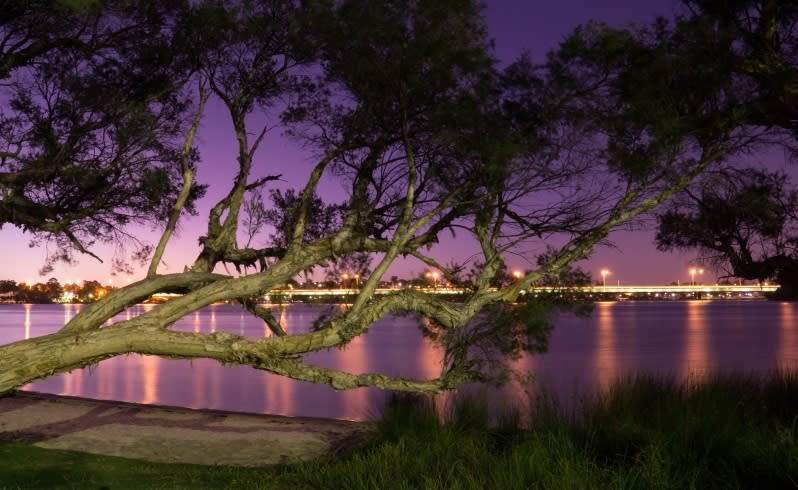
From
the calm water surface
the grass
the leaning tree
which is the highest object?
the leaning tree

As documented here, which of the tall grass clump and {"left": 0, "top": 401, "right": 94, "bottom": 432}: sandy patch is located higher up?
the tall grass clump

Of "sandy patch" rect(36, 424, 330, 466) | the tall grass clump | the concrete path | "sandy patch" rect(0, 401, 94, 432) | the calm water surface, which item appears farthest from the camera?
the calm water surface

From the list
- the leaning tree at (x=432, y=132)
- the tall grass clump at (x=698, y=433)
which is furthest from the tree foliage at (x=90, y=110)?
the tall grass clump at (x=698, y=433)

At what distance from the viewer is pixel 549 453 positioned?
683 centimetres

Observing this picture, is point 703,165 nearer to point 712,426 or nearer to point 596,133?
point 596,133

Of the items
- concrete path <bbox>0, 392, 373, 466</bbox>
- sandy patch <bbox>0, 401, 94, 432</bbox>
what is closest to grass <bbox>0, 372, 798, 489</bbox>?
concrete path <bbox>0, 392, 373, 466</bbox>

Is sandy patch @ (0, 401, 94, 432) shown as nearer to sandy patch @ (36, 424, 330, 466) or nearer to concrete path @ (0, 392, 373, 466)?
concrete path @ (0, 392, 373, 466)

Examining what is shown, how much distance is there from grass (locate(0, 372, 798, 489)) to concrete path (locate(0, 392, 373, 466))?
1.00 meters

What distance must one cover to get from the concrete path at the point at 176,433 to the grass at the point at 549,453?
100 cm

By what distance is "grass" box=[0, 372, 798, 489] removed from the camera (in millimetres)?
5992

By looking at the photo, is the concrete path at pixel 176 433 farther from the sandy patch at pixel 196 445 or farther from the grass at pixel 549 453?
the grass at pixel 549 453

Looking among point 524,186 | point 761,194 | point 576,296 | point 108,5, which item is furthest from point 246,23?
point 761,194

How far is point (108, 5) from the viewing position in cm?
888

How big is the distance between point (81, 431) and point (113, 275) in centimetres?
292
